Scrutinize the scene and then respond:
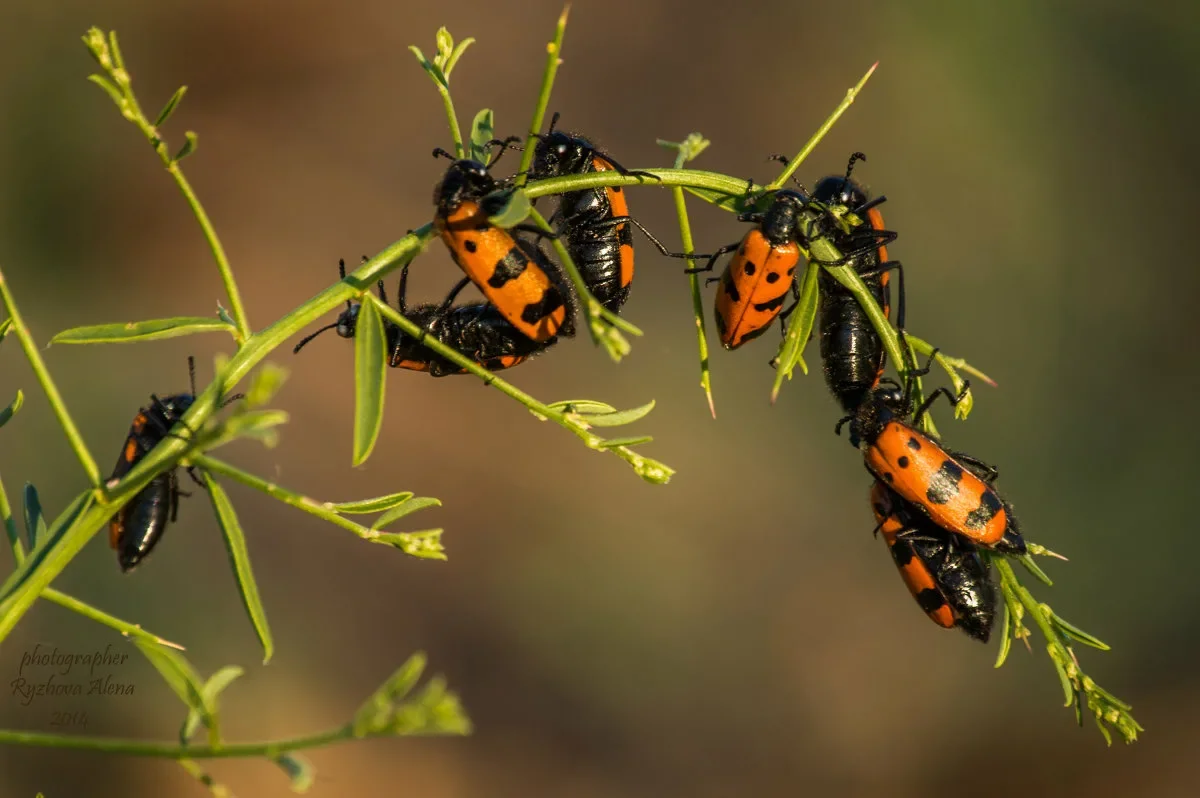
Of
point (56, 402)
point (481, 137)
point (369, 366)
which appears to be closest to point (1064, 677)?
point (369, 366)

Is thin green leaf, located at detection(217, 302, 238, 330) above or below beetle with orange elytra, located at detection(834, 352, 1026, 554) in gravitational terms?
below

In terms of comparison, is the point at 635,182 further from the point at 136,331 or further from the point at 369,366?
the point at 136,331

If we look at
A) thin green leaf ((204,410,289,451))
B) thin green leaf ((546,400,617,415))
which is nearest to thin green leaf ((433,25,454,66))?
thin green leaf ((546,400,617,415))

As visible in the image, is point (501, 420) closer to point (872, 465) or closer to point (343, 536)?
point (343, 536)

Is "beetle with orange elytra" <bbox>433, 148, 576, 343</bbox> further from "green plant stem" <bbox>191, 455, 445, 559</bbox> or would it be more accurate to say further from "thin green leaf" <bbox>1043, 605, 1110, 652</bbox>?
"thin green leaf" <bbox>1043, 605, 1110, 652</bbox>

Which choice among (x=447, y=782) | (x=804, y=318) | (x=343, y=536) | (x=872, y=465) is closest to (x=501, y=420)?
(x=343, y=536)

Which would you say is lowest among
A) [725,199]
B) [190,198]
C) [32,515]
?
[32,515]
